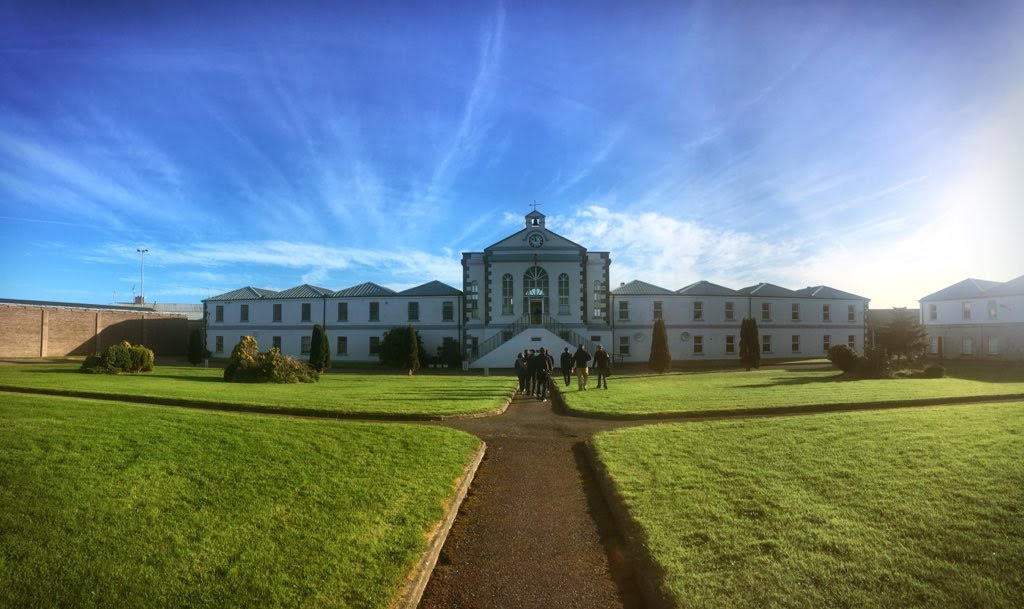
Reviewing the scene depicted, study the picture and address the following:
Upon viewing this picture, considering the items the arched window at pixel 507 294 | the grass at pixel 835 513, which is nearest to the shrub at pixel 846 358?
the grass at pixel 835 513

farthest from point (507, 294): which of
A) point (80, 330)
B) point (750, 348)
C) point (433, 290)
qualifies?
point (80, 330)

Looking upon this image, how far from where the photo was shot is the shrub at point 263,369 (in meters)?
22.3

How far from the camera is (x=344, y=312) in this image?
39.8 m

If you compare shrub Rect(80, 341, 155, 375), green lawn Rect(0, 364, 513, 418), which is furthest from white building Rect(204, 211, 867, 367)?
shrub Rect(80, 341, 155, 375)

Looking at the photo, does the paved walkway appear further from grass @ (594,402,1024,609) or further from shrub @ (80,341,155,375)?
shrub @ (80,341,155,375)

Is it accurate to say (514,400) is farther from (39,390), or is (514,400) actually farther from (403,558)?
(39,390)

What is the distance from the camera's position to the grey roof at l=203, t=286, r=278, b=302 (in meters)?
41.4

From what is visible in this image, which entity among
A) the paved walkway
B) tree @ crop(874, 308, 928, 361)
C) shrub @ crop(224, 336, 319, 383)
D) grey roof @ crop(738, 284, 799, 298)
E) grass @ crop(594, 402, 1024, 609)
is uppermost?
grey roof @ crop(738, 284, 799, 298)

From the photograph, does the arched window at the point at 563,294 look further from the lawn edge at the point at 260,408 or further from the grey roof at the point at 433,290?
the lawn edge at the point at 260,408

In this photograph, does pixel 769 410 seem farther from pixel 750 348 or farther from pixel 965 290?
pixel 965 290

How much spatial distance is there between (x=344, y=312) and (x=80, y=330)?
19.0 m

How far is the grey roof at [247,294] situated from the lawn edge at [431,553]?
1477 inches

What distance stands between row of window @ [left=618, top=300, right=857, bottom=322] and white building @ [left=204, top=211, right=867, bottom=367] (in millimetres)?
75

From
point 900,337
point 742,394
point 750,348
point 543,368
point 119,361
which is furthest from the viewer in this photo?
point 750,348
